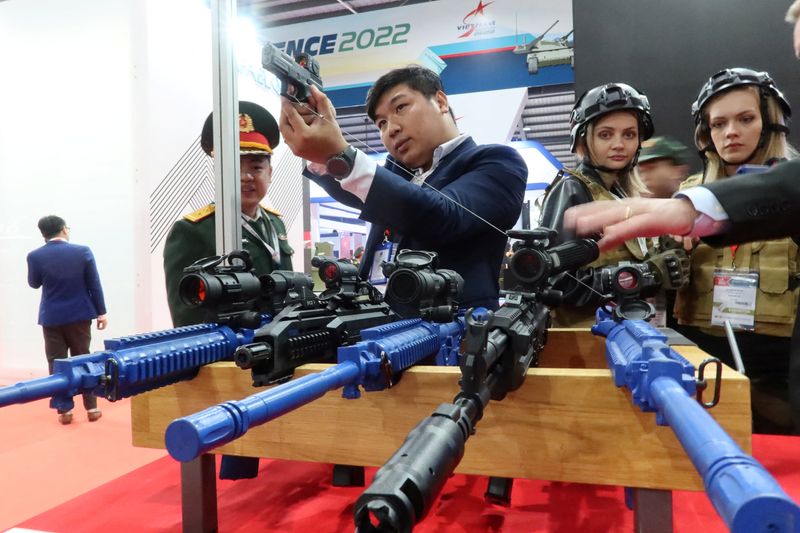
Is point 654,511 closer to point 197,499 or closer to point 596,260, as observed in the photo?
point 197,499

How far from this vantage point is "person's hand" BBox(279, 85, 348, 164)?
118 cm

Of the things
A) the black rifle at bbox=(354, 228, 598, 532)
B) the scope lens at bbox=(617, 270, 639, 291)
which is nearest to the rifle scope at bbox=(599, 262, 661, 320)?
the scope lens at bbox=(617, 270, 639, 291)

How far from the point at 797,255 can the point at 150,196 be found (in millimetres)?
3319

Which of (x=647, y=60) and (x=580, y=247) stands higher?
(x=647, y=60)

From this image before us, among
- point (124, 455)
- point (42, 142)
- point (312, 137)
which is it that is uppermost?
point (42, 142)

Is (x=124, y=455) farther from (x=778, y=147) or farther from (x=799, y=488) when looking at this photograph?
(x=778, y=147)

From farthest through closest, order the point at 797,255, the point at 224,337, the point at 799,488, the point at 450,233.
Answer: the point at 797,255 → the point at 450,233 → the point at 224,337 → the point at 799,488

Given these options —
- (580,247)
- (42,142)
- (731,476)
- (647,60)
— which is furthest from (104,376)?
(42,142)

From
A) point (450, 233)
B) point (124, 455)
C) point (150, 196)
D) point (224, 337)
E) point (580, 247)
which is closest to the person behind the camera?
point (224, 337)

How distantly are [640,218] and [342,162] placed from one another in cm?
68

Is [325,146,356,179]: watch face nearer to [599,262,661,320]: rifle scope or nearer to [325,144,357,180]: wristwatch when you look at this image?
[325,144,357,180]: wristwatch

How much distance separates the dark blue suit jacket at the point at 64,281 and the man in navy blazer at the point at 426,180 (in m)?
2.01

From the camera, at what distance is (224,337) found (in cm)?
105

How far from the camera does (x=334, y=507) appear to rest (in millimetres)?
987
